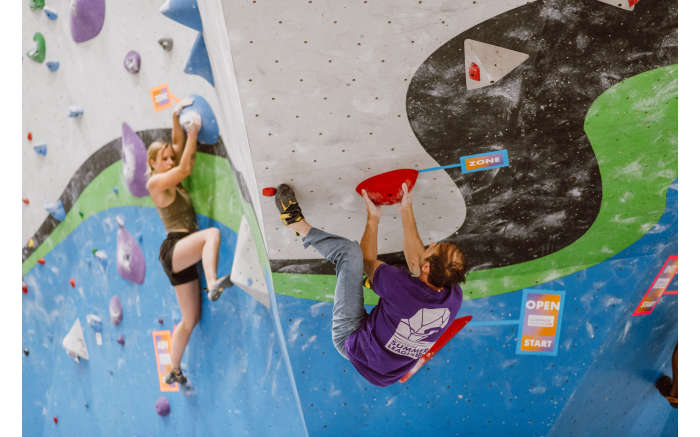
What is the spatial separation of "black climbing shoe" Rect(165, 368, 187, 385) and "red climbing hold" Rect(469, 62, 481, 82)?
81.8 inches

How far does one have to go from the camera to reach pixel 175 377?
2748 millimetres

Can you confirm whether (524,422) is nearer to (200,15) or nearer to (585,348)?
(585,348)

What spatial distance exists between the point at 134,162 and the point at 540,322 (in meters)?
2.04

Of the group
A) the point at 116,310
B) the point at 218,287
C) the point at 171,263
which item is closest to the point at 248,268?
the point at 218,287

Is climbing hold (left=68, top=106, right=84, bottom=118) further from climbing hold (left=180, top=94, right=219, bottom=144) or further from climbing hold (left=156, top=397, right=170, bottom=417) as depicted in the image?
climbing hold (left=156, top=397, right=170, bottom=417)

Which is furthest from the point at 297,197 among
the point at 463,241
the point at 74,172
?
the point at 74,172

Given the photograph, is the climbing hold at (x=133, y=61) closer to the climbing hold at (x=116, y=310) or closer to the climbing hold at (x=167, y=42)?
the climbing hold at (x=167, y=42)

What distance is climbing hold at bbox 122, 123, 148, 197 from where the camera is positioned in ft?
8.38

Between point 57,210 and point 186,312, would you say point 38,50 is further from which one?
point 186,312

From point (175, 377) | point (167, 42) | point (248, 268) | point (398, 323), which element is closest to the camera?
point (398, 323)

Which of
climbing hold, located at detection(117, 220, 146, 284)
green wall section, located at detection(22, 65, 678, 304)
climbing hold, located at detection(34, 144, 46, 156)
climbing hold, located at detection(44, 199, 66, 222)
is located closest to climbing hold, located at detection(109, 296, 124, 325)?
climbing hold, located at detection(117, 220, 146, 284)

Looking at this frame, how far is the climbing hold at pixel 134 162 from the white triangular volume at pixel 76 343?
1142mm

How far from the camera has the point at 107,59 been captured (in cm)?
258

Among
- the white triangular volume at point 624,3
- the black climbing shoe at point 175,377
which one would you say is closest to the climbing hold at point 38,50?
the black climbing shoe at point 175,377
